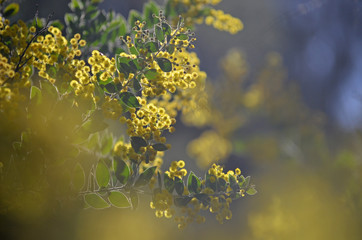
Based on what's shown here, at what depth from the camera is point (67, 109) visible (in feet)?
2.23

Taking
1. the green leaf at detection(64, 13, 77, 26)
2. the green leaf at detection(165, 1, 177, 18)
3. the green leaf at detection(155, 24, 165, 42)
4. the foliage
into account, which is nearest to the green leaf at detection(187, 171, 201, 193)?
the foliage

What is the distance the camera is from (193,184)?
78 cm

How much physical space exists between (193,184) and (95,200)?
220 mm

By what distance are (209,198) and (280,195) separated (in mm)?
996

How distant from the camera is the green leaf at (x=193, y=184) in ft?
2.54

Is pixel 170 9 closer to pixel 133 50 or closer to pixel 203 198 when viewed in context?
pixel 133 50

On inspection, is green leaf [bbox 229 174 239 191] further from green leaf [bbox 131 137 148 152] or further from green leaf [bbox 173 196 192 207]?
green leaf [bbox 131 137 148 152]

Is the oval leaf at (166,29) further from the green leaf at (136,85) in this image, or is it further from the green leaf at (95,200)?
the green leaf at (95,200)

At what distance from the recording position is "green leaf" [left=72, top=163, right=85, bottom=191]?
2.26 feet

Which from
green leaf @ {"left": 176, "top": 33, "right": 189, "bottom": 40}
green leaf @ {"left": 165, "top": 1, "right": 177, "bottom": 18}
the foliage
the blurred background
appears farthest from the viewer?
the blurred background

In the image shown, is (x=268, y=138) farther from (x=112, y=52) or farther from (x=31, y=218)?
(x=31, y=218)

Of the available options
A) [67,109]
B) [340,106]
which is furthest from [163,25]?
[340,106]

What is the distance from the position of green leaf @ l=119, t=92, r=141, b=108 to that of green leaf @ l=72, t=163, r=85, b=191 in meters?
0.16

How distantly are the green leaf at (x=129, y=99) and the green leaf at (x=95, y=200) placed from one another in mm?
204
